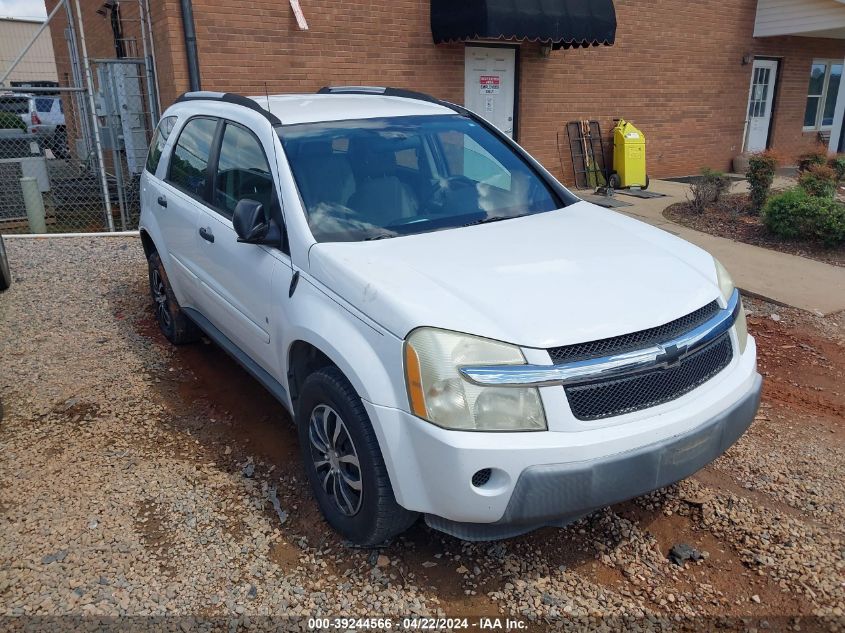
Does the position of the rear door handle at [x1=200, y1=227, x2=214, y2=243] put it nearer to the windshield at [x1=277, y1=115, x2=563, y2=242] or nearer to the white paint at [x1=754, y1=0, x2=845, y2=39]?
the windshield at [x1=277, y1=115, x2=563, y2=242]

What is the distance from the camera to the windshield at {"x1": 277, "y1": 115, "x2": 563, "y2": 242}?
10.9ft

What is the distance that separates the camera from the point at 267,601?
2.73 metres

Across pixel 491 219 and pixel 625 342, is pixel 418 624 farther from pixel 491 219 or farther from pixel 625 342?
pixel 491 219

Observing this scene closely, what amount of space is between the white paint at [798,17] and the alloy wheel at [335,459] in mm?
14520

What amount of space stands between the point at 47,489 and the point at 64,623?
106cm

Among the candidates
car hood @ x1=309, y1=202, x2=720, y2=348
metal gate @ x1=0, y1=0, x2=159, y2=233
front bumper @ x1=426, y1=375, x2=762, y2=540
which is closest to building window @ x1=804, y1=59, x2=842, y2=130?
metal gate @ x1=0, y1=0, x2=159, y2=233

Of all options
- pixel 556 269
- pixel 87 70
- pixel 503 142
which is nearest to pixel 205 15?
pixel 87 70

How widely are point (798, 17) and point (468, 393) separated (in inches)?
576

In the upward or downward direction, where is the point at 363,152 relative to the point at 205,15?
downward

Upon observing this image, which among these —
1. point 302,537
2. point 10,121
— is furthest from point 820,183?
point 10,121

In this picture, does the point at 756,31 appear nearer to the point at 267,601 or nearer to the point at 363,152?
the point at 363,152

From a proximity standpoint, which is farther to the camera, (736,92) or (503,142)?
(736,92)

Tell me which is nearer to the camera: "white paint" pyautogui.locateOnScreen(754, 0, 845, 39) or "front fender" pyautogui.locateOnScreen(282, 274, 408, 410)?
"front fender" pyautogui.locateOnScreen(282, 274, 408, 410)

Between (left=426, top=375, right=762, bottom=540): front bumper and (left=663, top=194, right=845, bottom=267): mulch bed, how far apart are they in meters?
6.00
